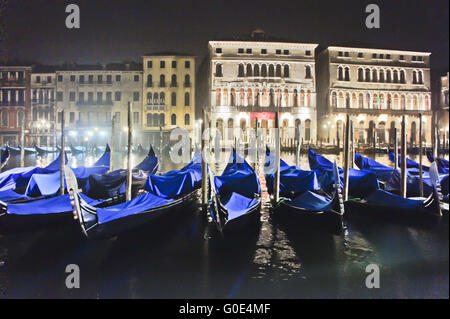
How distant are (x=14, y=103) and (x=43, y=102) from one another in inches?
85.1

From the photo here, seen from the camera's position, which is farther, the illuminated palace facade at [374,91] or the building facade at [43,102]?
the building facade at [43,102]

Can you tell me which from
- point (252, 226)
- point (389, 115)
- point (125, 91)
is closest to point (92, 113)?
point (125, 91)

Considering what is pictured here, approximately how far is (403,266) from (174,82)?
2579cm

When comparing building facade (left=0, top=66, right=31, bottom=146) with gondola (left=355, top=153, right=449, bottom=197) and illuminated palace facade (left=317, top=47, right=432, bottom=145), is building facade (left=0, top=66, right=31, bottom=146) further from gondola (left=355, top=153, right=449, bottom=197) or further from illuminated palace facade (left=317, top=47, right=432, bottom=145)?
gondola (left=355, top=153, right=449, bottom=197)

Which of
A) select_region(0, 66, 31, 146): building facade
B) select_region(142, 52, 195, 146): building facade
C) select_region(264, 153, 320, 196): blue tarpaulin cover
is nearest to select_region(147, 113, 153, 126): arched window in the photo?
select_region(142, 52, 195, 146): building facade

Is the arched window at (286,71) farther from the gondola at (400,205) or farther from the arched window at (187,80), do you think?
the gondola at (400,205)

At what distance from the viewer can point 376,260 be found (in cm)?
463

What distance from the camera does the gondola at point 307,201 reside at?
5441mm

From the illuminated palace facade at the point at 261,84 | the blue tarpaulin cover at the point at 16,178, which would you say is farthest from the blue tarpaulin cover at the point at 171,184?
the illuminated palace facade at the point at 261,84

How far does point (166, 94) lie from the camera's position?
93.7 ft

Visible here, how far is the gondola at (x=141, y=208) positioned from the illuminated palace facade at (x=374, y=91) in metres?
22.5

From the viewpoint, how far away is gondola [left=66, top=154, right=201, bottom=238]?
4.57m

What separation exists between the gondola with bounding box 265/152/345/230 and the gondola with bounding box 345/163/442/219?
554 millimetres
